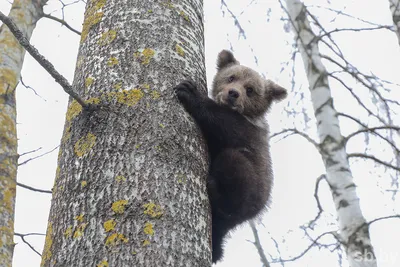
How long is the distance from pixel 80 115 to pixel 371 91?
585 centimetres

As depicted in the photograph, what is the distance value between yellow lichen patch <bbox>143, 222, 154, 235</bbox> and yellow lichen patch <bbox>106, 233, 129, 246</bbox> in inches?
3.5

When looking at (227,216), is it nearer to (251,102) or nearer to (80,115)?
(80,115)

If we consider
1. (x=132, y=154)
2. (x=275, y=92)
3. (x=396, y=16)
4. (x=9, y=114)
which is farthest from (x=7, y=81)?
(x=396, y=16)

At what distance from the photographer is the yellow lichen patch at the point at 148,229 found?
6.96 ft

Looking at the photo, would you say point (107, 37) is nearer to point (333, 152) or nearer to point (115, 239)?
point (115, 239)

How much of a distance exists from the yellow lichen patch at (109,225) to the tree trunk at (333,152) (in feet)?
11.7

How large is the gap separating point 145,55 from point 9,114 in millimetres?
3024

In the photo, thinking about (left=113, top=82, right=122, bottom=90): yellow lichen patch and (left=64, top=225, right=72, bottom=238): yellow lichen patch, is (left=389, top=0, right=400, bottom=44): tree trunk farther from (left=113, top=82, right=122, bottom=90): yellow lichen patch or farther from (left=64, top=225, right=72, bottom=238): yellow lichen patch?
(left=64, top=225, right=72, bottom=238): yellow lichen patch

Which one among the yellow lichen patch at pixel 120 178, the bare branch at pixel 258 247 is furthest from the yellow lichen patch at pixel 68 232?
the bare branch at pixel 258 247

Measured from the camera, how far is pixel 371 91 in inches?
296

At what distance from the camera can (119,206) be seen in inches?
85.4

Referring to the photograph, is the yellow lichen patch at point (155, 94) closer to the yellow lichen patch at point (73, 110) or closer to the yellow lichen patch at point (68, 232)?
the yellow lichen patch at point (73, 110)

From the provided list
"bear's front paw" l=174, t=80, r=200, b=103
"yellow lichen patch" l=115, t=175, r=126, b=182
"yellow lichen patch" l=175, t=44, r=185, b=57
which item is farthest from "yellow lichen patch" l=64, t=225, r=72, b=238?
"yellow lichen patch" l=175, t=44, r=185, b=57

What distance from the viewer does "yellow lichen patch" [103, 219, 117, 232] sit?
2.11m
